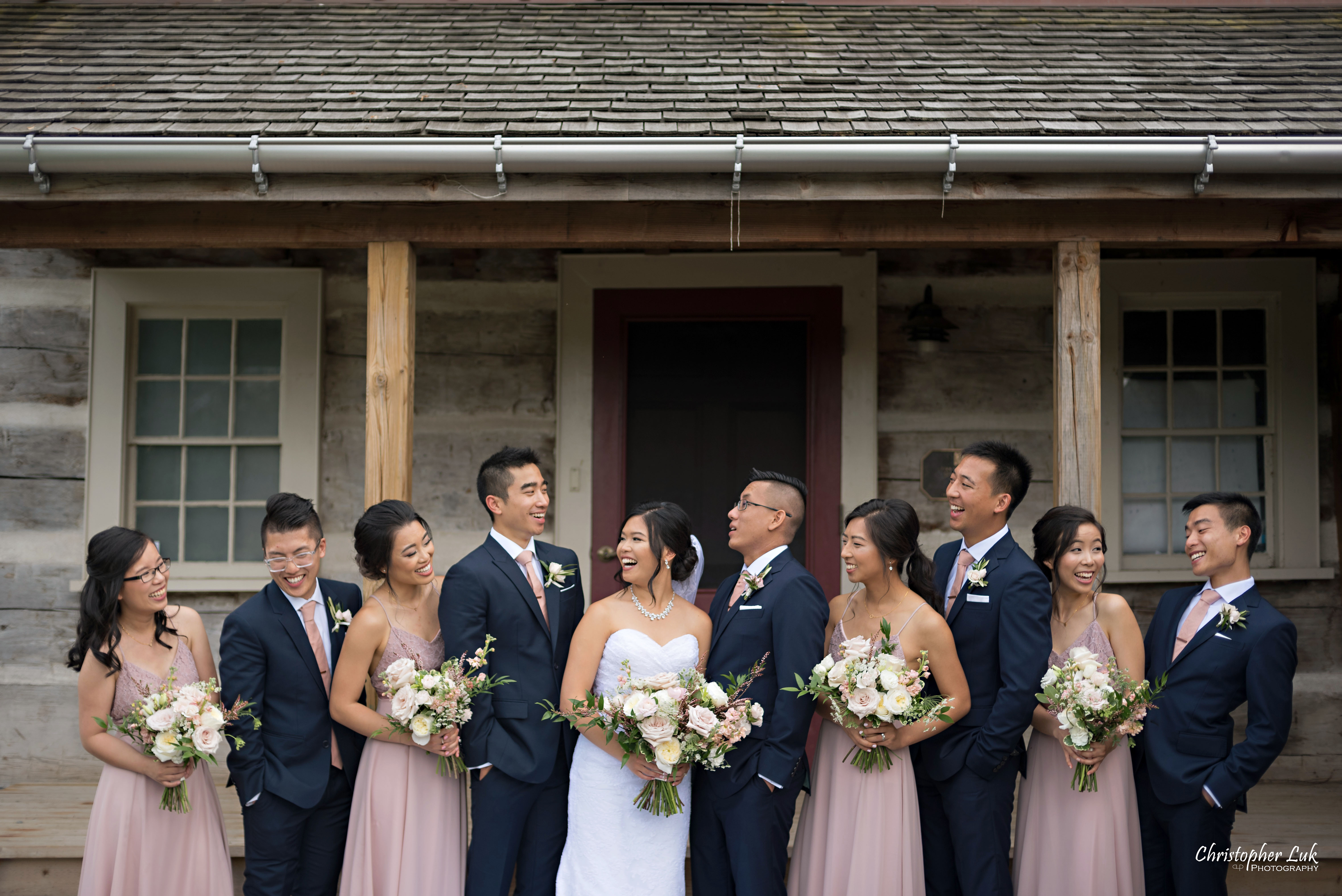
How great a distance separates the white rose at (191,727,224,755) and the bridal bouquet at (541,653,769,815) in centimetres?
119

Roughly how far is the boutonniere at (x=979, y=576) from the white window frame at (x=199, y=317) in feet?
14.0

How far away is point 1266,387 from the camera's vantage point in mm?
6441

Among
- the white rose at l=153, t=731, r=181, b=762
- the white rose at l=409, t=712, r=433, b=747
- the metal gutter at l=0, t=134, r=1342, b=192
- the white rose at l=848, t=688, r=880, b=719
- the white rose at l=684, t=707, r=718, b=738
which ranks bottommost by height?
the white rose at l=153, t=731, r=181, b=762

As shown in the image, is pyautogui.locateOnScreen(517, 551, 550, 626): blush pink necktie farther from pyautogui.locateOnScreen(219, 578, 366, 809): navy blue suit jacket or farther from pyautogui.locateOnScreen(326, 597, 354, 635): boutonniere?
pyautogui.locateOnScreen(219, 578, 366, 809): navy blue suit jacket

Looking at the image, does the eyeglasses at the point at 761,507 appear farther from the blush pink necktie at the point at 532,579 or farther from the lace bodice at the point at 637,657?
the blush pink necktie at the point at 532,579

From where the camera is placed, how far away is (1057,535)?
161 inches

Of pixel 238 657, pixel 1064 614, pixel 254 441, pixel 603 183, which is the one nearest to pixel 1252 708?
pixel 1064 614

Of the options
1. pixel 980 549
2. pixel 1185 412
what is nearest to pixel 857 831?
pixel 980 549

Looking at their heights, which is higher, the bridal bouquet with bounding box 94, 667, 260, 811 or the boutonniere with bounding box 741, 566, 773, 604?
the boutonniere with bounding box 741, 566, 773, 604

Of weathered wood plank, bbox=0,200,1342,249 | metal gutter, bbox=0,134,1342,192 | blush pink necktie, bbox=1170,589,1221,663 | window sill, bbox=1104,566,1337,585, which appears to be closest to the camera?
blush pink necktie, bbox=1170,589,1221,663

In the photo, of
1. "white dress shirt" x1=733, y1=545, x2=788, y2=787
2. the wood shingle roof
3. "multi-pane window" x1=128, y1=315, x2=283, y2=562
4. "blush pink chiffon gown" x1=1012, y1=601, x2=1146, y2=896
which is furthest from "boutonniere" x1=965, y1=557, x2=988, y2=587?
"multi-pane window" x1=128, y1=315, x2=283, y2=562

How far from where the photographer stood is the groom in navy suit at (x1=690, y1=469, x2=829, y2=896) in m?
3.73

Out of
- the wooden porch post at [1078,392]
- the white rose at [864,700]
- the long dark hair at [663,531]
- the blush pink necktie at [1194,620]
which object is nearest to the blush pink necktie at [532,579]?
the long dark hair at [663,531]

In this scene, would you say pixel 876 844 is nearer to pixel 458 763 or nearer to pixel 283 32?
pixel 458 763
